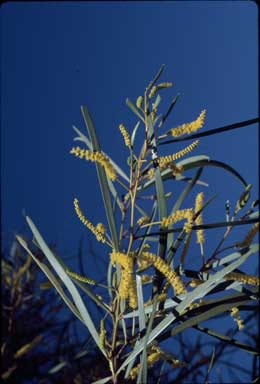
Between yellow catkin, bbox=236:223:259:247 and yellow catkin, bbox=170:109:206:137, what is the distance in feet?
0.27

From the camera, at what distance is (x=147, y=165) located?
0.36m

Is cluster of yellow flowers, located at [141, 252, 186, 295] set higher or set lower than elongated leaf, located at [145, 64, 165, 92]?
lower

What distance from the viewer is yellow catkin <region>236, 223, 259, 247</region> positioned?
35 cm

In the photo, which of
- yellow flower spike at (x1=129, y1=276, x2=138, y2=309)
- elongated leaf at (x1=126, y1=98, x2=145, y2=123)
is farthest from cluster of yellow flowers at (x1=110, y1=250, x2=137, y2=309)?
elongated leaf at (x1=126, y1=98, x2=145, y2=123)

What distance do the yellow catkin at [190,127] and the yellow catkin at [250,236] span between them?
0.08m

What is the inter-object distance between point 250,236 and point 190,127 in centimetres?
9

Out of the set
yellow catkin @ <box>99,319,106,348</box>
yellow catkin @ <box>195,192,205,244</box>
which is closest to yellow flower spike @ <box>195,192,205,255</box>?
yellow catkin @ <box>195,192,205,244</box>

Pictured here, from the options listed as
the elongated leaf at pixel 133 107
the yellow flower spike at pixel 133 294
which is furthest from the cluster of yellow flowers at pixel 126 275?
the elongated leaf at pixel 133 107

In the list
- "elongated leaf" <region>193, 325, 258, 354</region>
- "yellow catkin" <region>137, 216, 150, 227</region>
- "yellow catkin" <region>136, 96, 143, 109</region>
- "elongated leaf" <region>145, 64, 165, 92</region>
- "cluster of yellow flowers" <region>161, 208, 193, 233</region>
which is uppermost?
"elongated leaf" <region>145, 64, 165, 92</region>

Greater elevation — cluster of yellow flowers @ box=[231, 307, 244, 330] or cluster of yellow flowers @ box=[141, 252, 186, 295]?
cluster of yellow flowers @ box=[141, 252, 186, 295]

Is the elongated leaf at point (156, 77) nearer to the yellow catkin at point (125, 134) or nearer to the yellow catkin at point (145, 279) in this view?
the yellow catkin at point (125, 134)

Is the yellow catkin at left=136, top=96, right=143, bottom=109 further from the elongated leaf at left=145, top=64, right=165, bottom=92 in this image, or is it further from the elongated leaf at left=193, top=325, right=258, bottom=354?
the elongated leaf at left=193, top=325, right=258, bottom=354

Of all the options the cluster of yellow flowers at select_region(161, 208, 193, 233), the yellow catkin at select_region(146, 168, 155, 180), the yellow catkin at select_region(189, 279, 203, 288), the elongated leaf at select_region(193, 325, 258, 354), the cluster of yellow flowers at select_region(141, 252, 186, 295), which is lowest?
the elongated leaf at select_region(193, 325, 258, 354)

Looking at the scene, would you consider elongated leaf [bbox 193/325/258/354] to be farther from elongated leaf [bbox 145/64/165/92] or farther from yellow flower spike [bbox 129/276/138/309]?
elongated leaf [bbox 145/64/165/92]
